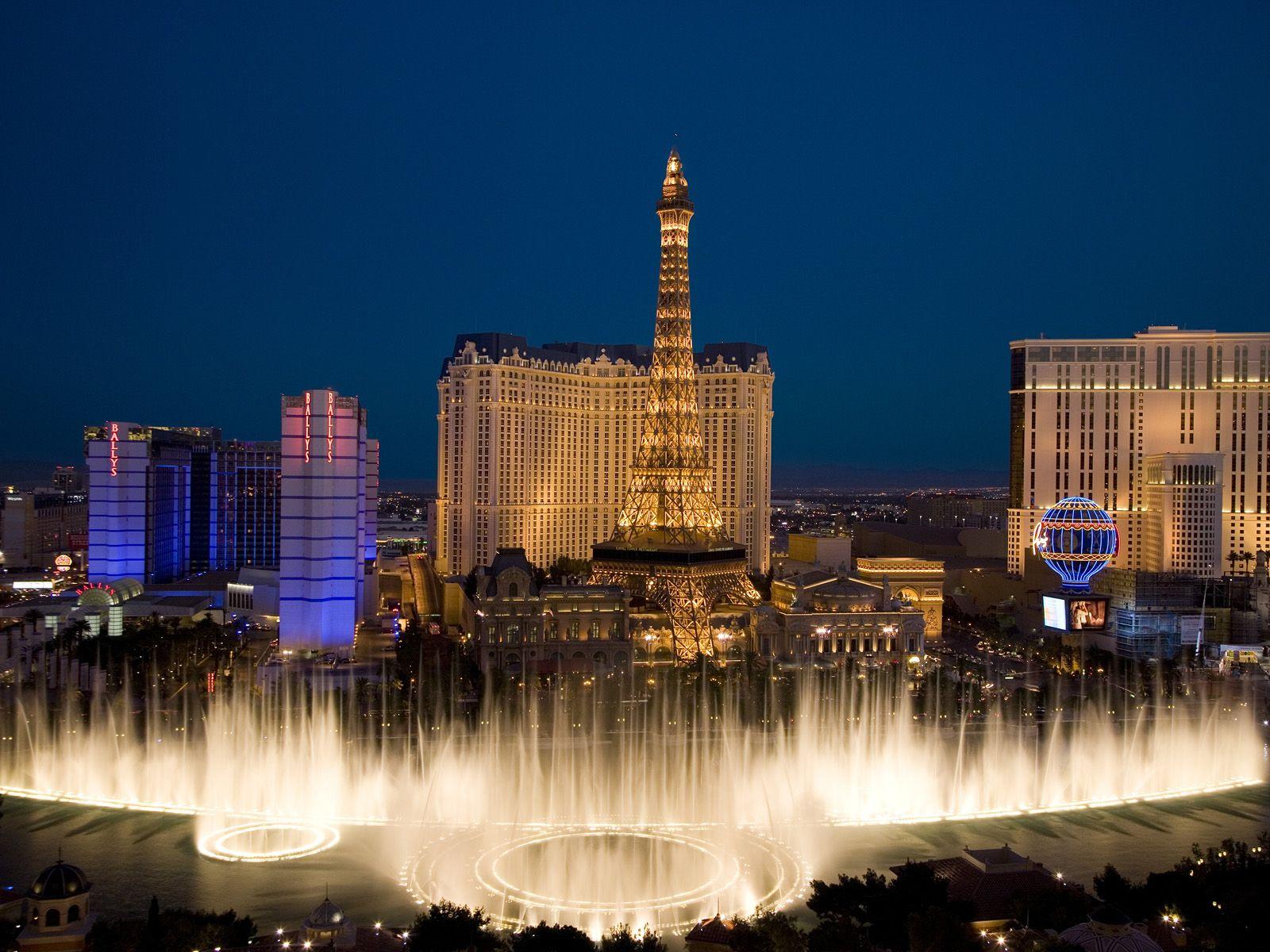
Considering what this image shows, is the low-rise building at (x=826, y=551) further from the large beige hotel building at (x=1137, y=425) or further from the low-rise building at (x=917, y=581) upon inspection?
the large beige hotel building at (x=1137, y=425)

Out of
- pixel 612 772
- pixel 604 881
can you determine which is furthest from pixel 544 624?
pixel 604 881

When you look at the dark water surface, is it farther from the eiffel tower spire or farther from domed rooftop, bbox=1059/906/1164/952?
the eiffel tower spire

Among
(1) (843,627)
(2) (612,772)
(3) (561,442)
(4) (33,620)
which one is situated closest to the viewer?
(2) (612,772)

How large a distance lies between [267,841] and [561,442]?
49838 millimetres

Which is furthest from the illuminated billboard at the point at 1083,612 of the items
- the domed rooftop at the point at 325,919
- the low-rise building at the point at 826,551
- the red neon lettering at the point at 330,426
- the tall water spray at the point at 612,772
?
the domed rooftop at the point at 325,919

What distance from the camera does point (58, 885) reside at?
19250 mm

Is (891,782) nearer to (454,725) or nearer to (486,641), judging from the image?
(454,725)

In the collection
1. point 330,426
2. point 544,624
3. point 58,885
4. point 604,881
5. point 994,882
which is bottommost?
point 604,881

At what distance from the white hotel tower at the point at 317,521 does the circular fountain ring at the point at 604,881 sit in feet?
61.5

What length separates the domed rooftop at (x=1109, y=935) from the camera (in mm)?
18781

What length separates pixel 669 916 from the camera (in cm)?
2264

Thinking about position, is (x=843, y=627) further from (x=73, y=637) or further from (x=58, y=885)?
(x=58, y=885)

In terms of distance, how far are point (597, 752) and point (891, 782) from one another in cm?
953

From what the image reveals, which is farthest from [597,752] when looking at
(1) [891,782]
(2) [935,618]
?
(2) [935,618]
